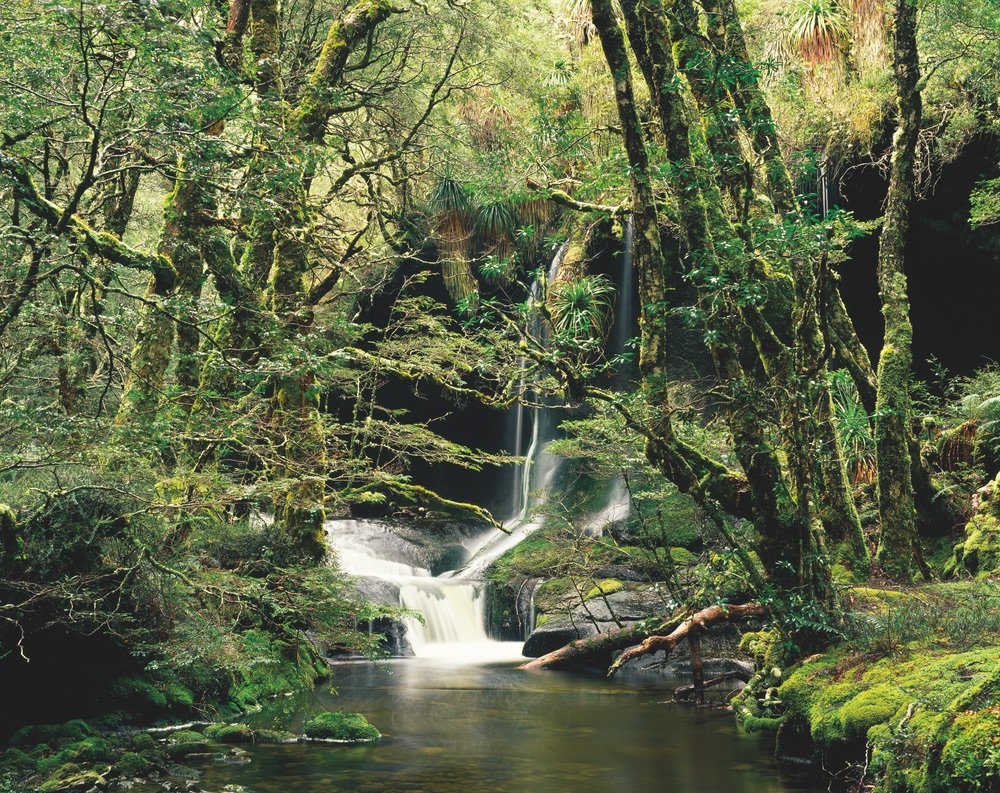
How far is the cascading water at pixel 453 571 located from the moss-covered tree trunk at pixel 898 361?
491cm

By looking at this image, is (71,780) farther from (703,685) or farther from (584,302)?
(584,302)

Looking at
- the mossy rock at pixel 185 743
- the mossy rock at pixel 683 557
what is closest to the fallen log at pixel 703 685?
the mossy rock at pixel 683 557

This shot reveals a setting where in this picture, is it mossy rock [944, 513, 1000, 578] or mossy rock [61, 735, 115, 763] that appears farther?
mossy rock [944, 513, 1000, 578]

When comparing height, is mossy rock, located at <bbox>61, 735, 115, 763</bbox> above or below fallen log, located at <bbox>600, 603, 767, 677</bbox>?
below

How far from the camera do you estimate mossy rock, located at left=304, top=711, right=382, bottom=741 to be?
8.19m

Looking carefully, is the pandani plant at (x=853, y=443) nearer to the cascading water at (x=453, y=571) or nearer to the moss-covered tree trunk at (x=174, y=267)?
the cascading water at (x=453, y=571)

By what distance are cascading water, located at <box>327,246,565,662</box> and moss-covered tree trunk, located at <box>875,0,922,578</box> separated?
491 centimetres

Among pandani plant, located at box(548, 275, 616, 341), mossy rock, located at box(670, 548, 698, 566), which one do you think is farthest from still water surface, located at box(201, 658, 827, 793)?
pandani plant, located at box(548, 275, 616, 341)

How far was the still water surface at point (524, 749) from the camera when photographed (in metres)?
6.60

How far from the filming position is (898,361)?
9133mm

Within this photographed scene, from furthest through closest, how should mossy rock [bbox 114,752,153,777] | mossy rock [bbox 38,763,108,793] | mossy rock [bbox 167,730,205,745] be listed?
mossy rock [bbox 167,730,205,745] → mossy rock [bbox 114,752,153,777] → mossy rock [bbox 38,763,108,793]

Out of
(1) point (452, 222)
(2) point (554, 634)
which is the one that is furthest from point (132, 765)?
(1) point (452, 222)

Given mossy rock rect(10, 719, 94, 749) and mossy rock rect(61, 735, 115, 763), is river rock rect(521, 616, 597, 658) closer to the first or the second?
mossy rock rect(10, 719, 94, 749)

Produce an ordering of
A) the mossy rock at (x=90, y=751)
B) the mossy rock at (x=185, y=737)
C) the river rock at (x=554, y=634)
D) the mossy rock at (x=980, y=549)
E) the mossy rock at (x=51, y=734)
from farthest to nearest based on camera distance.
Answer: the river rock at (x=554, y=634), the mossy rock at (x=980, y=549), the mossy rock at (x=185, y=737), the mossy rock at (x=51, y=734), the mossy rock at (x=90, y=751)
